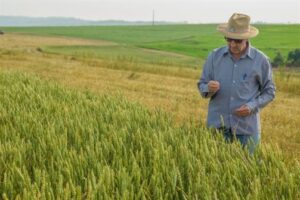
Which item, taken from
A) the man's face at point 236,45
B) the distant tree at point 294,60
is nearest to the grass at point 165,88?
the man's face at point 236,45

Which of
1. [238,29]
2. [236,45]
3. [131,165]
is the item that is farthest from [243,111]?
[131,165]

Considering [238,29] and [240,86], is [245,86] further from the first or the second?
Result: [238,29]

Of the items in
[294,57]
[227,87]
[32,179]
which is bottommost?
[294,57]

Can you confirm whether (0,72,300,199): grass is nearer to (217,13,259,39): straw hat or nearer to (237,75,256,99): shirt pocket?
(237,75,256,99): shirt pocket

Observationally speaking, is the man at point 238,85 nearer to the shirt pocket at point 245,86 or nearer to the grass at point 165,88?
the shirt pocket at point 245,86

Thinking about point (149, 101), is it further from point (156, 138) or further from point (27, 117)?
point (156, 138)

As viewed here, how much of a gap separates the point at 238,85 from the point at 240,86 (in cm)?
2

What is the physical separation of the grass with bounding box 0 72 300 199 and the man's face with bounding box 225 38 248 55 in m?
0.77

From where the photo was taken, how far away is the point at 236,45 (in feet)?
15.9

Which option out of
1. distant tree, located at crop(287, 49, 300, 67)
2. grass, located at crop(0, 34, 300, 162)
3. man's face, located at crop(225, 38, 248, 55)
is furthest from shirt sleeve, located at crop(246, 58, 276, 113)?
distant tree, located at crop(287, 49, 300, 67)

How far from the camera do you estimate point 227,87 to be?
16.5 feet

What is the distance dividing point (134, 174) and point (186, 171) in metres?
0.46

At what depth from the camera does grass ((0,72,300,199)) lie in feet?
11.1

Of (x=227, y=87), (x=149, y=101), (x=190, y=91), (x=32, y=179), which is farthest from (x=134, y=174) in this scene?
(x=190, y=91)
